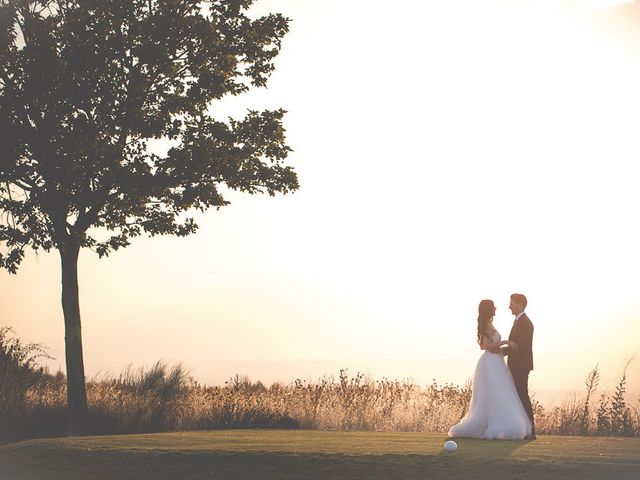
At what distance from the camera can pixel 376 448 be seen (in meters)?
14.3

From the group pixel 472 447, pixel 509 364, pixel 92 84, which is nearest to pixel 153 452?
pixel 472 447

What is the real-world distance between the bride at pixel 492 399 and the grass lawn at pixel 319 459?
2.05ft

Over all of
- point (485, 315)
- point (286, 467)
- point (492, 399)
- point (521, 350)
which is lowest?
point (286, 467)

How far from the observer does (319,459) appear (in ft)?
43.9

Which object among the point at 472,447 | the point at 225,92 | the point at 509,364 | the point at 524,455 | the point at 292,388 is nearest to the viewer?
the point at 524,455

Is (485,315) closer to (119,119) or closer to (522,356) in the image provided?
(522,356)

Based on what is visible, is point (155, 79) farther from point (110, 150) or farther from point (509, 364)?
point (509, 364)

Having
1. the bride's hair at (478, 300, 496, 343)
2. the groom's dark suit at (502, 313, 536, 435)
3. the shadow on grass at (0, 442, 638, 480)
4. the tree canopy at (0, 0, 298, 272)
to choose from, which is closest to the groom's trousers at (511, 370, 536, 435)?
the groom's dark suit at (502, 313, 536, 435)

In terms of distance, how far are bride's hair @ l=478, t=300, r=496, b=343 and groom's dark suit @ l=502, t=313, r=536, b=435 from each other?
46 cm

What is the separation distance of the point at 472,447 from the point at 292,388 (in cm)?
1202

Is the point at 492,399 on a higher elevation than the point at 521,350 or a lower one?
lower

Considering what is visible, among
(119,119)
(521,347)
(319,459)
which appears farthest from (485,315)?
(119,119)

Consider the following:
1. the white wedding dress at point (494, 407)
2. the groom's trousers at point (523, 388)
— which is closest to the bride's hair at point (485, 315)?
the white wedding dress at point (494, 407)

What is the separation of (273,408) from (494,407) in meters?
8.68
